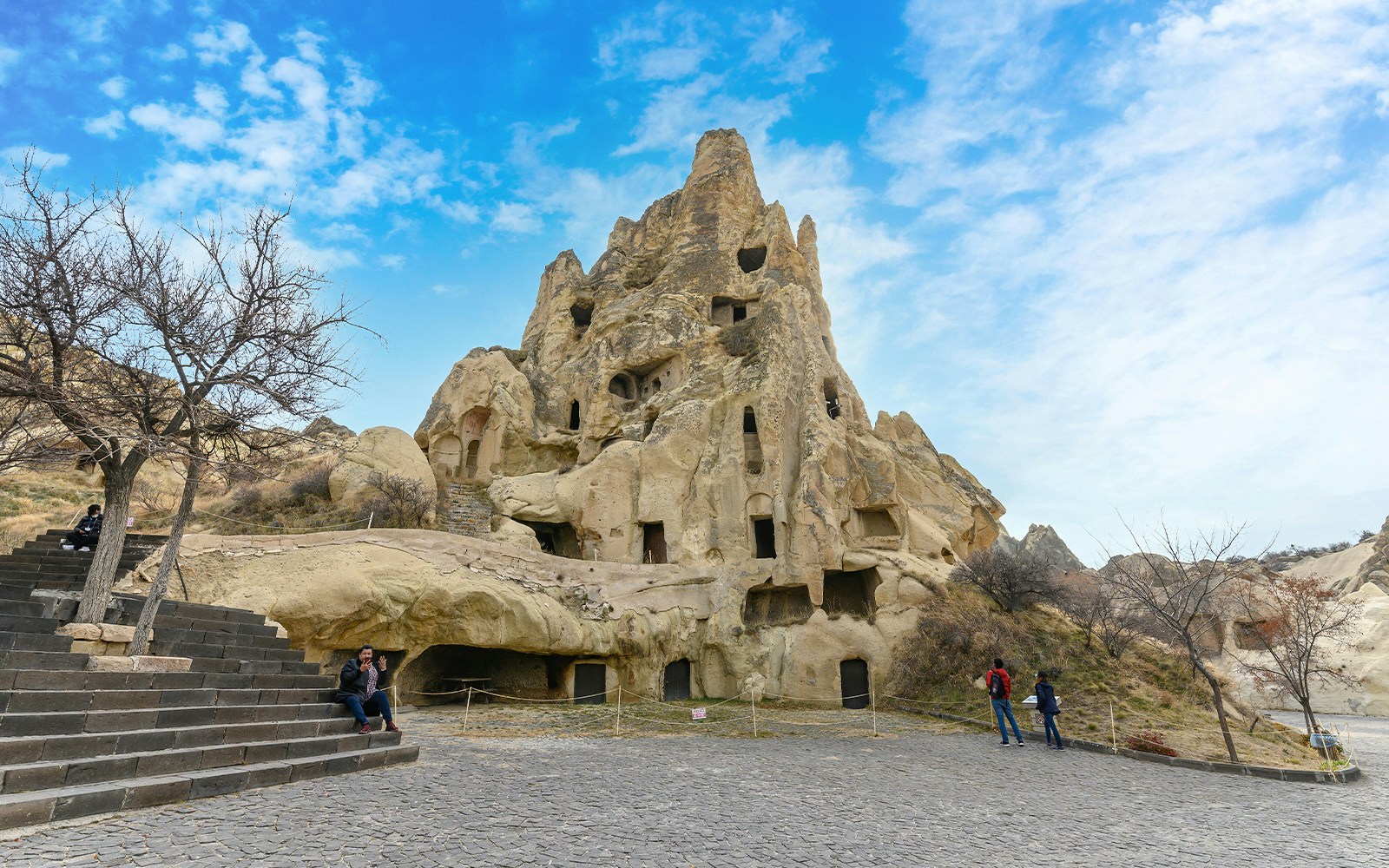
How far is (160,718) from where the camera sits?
7.55 m

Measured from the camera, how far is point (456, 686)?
19.2m

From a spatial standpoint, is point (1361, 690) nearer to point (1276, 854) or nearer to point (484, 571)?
point (1276, 854)

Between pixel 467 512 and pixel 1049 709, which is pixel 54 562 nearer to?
pixel 467 512

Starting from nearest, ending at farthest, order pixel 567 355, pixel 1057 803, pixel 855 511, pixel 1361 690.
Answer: pixel 1057 803 → pixel 855 511 → pixel 1361 690 → pixel 567 355

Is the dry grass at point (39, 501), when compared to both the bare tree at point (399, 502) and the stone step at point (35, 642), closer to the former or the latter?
the bare tree at point (399, 502)

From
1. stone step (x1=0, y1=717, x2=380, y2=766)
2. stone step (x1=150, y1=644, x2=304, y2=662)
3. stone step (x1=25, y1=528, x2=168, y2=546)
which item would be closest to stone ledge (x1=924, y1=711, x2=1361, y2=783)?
stone step (x1=0, y1=717, x2=380, y2=766)

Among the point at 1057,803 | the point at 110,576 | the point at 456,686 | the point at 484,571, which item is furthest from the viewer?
the point at 456,686

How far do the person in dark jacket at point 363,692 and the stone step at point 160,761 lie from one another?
18.8 inches

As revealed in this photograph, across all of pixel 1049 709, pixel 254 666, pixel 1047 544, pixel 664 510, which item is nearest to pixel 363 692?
pixel 254 666

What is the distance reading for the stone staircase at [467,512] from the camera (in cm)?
2362

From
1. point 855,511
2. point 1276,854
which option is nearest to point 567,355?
point 855,511

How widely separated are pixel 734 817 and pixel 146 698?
6791mm

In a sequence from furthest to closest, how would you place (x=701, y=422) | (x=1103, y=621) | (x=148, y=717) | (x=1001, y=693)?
(x=701, y=422), (x=1103, y=621), (x=1001, y=693), (x=148, y=717)

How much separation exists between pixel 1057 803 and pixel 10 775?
34.6 feet
